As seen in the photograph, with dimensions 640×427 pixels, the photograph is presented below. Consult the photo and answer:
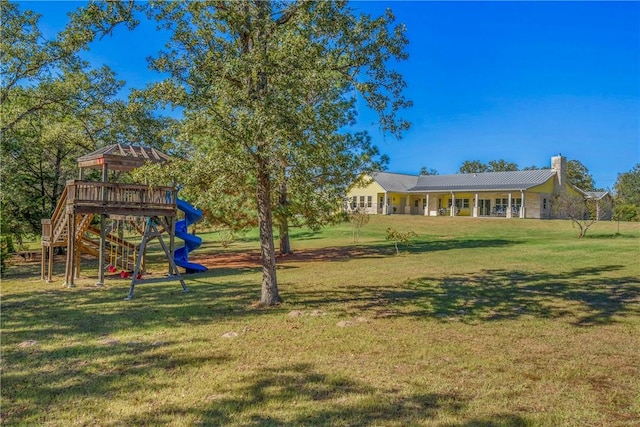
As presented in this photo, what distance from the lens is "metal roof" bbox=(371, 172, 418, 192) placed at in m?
49.6

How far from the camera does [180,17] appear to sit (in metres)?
8.55

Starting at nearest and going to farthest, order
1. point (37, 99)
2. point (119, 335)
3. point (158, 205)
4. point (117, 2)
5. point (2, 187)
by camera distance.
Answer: point (119, 335) → point (117, 2) → point (158, 205) → point (37, 99) → point (2, 187)

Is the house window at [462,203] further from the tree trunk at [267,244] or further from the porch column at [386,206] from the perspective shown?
the tree trunk at [267,244]

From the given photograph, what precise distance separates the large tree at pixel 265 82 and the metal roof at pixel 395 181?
129 feet

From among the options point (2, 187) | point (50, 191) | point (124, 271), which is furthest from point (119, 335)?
point (50, 191)

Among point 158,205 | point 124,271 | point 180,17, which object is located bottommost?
point 124,271

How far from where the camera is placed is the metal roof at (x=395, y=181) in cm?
4958

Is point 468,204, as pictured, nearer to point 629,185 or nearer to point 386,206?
point 386,206

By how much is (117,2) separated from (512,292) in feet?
35.0

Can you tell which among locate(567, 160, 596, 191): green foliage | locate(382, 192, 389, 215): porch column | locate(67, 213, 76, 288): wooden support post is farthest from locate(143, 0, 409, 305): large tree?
locate(567, 160, 596, 191): green foliage

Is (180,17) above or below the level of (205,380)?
above

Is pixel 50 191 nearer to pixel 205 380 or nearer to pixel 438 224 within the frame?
pixel 205 380

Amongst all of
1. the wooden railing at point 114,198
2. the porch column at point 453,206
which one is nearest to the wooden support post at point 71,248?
the wooden railing at point 114,198

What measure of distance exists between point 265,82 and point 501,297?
23.1ft
